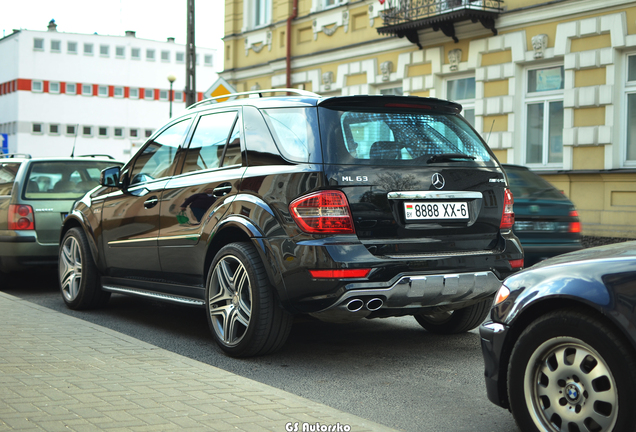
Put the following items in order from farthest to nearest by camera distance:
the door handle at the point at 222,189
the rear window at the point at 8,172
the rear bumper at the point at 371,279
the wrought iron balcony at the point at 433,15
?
the wrought iron balcony at the point at 433,15, the rear window at the point at 8,172, the door handle at the point at 222,189, the rear bumper at the point at 371,279

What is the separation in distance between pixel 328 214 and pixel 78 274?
12.4 ft

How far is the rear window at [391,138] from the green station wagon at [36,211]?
5.08 m

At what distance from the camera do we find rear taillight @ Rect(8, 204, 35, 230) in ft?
30.9

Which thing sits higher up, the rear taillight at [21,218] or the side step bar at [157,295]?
the rear taillight at [21,218]

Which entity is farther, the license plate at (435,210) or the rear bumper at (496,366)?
the license plate at (435,210)

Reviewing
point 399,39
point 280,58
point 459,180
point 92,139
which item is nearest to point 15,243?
point 459,180

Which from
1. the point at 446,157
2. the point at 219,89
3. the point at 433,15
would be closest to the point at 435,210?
the point at 446,157

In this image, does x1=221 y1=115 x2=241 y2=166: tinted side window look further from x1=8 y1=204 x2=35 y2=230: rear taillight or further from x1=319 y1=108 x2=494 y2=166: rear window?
x1=8 y1=204 x2=35 y2=230: rear taillight

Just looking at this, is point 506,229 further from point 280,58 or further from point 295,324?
point 280,58

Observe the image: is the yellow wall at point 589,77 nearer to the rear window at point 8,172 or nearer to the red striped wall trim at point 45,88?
the rear window at point 8,172

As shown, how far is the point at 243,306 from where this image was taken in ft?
18.9

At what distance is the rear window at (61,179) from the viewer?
9.73 meters

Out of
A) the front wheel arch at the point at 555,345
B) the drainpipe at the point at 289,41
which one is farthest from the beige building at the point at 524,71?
the front wheel arch at the point at 555,345

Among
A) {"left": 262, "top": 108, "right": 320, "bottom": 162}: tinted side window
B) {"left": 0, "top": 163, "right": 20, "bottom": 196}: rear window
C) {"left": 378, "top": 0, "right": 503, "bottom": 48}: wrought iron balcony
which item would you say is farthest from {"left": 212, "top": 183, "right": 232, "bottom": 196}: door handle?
{"left": 378, "top": 0, "right": 503, "bottom": 48}: wrought iron balcony
